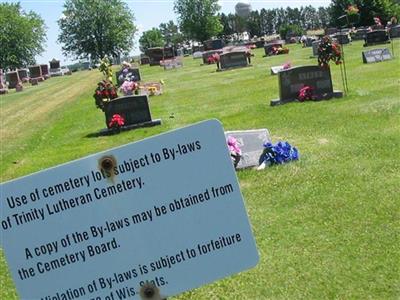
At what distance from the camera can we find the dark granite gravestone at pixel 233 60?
3525 centimetres

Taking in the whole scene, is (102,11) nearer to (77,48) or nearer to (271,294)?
(77,48)

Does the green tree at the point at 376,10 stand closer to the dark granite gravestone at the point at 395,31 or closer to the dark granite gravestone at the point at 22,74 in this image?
the dark granite gravestone at the point at 395,31

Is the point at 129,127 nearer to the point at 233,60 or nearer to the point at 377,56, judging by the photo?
the point at 377,56

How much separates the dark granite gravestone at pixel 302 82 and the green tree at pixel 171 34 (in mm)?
119823

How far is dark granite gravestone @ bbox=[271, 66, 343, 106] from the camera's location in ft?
51.3

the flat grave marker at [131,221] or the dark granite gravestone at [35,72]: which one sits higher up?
the dark granite gravestone at [35,72]

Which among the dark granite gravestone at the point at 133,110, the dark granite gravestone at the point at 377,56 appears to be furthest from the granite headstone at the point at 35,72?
the dark granite gravestone at the point at 133,110

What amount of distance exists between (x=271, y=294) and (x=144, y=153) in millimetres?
2613

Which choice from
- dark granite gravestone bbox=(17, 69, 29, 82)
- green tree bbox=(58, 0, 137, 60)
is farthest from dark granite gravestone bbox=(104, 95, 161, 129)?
green tree bbox=(58, 0, 137, 60)

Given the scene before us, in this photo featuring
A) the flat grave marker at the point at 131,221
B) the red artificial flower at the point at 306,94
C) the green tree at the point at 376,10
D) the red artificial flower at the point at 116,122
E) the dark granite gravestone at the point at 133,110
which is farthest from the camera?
the green tree at the point at 376,10

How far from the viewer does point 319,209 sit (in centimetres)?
657

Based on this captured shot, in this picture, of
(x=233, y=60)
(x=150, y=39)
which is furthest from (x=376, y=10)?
(x=150, y=39)

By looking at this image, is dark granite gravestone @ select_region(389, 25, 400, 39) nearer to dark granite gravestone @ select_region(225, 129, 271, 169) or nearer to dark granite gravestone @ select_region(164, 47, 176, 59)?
dark granite gravestone @ select_region(164, 47, 176, 59)

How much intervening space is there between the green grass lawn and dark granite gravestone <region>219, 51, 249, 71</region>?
56.2ft
